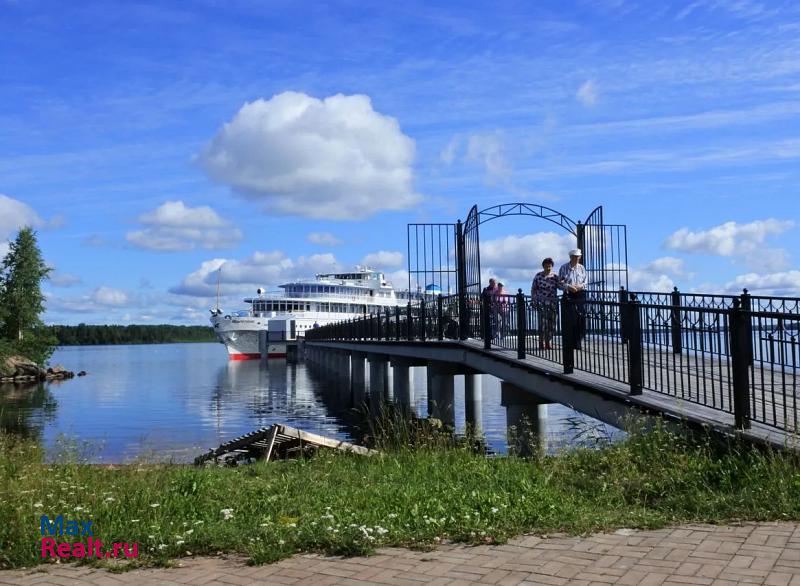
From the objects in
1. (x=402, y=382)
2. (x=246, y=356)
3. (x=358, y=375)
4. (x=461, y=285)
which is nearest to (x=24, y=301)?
(x=246, y=356)

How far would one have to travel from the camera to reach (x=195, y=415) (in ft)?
94.0

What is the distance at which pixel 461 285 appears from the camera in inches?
773

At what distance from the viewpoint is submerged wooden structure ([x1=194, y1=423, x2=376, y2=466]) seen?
1192 centimetres

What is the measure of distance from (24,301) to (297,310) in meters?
30.3

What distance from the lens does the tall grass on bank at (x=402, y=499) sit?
5293mm

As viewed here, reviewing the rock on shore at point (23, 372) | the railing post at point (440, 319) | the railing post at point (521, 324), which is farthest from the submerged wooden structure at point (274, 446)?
the rock on shore at point (23, 372)

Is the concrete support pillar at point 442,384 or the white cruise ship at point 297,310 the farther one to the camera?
the white cruise ship at point 297,310

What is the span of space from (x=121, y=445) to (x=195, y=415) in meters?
8.72

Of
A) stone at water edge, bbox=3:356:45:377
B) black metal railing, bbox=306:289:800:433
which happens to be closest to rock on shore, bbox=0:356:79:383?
stone at water edge, bbox=3:356:45:377

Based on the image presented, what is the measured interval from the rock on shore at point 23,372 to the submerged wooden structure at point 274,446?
161 feet

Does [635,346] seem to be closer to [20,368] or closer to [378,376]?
[378,376]

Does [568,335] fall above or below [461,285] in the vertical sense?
below

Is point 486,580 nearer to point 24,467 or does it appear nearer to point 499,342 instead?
point 24,467

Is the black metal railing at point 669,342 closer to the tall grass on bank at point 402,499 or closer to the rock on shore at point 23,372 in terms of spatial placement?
the tall grass on bank at point 402,499
